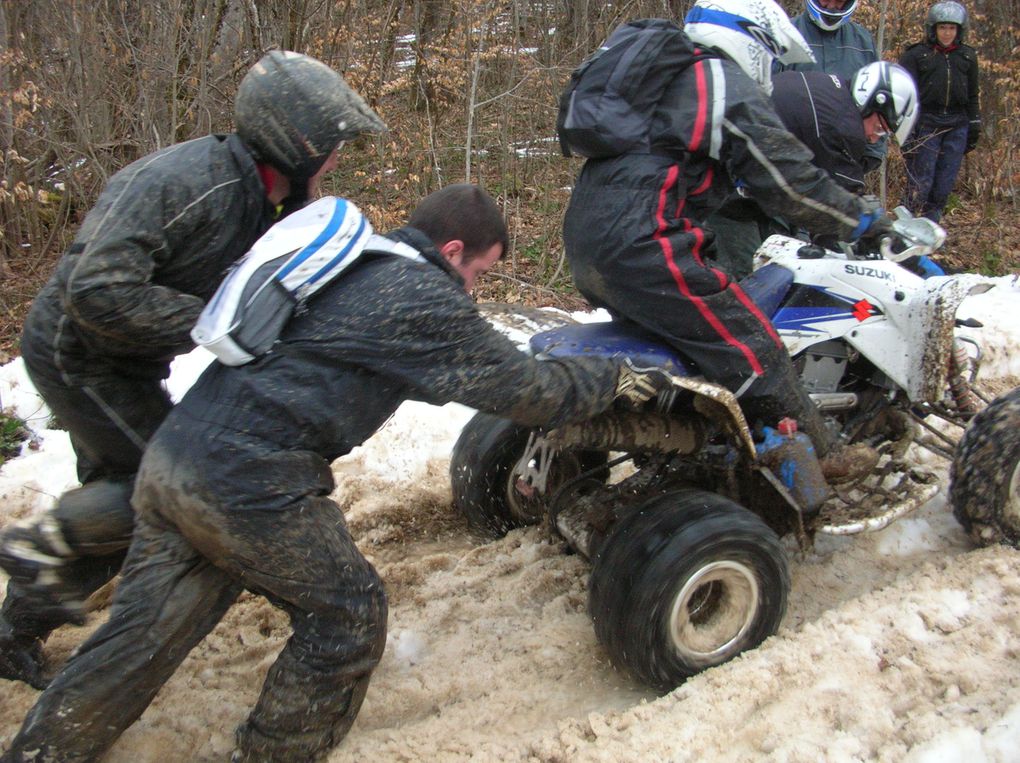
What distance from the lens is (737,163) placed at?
127 inches

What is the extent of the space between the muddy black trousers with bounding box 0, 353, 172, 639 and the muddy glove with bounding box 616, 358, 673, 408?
1.65 meters

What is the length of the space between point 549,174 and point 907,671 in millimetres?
7239

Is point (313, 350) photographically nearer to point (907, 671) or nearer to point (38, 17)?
point (907, 671)

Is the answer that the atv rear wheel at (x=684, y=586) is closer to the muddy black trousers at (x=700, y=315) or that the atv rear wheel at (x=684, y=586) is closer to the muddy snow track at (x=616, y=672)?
the muddy snow track at (x=616, y=672)

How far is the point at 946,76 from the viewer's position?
8.23 metres

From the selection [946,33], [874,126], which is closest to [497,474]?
[874,126]

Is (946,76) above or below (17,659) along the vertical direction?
above

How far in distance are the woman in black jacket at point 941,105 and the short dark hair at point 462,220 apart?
22.3ft

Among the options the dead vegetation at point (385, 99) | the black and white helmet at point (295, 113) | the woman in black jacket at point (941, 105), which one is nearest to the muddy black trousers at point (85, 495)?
the black and white helmet at point (295, 113)

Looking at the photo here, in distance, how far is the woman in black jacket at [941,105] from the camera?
812 centimetres

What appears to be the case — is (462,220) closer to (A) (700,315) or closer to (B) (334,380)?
(B) (334,380)

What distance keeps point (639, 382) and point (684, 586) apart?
0.71m

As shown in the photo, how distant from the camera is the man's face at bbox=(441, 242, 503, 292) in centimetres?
285

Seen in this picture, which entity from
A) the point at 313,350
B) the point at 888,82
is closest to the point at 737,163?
the point at 888,82
